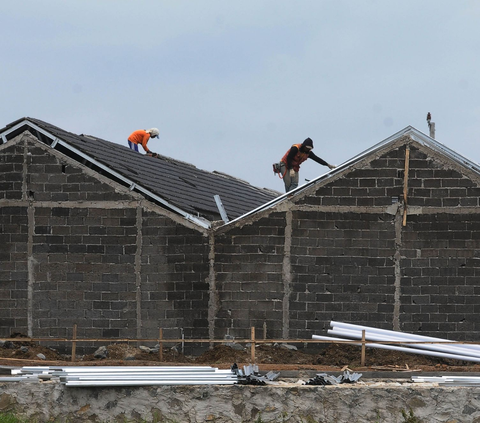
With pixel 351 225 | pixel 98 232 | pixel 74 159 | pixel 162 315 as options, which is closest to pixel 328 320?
pixel 351 225

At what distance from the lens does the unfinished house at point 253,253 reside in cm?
1739

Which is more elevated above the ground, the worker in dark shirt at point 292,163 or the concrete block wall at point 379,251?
the worker in dark shirt at point 292,163

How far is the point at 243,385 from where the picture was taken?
14.2 metres

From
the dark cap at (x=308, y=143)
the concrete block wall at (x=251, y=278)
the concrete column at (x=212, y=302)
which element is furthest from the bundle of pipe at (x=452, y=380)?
the dark cap at (x=308, y=143)

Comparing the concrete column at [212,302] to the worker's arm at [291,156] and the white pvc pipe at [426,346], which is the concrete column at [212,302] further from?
the worker's arm at [291,156]

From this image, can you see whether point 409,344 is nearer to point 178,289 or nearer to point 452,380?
point 452,380

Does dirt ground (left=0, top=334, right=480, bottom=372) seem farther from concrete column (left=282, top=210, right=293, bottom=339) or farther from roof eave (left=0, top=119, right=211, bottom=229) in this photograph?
roof eave (left=0, top=119, right=211, bottom=229)

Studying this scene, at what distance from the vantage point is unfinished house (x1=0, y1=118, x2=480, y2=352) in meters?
17.4

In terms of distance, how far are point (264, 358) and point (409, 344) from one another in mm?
2514

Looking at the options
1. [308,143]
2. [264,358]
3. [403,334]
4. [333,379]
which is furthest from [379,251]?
[308,143]

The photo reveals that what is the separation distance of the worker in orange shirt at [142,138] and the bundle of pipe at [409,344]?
934cm

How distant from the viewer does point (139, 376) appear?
14281mm

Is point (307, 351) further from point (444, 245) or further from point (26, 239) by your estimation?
point (26, 239)

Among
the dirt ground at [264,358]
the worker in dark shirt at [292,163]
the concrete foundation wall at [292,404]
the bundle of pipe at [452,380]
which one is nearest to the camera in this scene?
the concrete foundation wall at [292,404]
